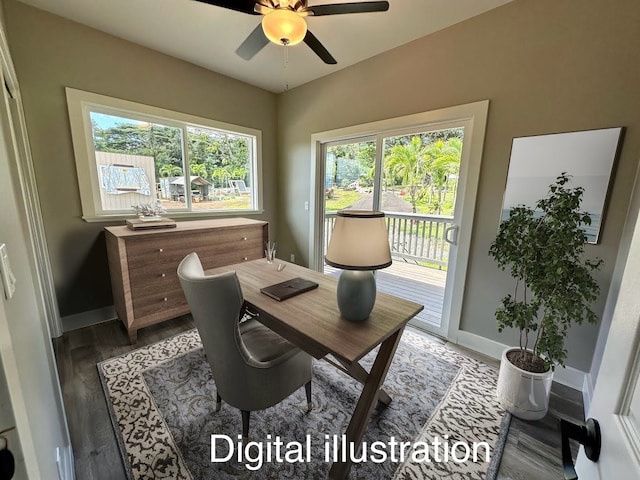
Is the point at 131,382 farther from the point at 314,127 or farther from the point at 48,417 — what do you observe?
the point at 314,127

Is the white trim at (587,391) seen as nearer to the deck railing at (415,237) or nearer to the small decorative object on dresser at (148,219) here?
the deck railing at (415,237)

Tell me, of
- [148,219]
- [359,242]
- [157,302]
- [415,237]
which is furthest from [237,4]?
[415,237]

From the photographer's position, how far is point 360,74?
9.28ft

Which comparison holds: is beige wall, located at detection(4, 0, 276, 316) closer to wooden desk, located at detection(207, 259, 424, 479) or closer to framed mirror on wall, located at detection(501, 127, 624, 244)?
wooden desk, located at detection(207, 259, 424, 479)

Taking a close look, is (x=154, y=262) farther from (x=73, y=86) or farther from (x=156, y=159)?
(x=73, y=86)

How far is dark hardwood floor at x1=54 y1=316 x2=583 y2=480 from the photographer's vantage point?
1326mm

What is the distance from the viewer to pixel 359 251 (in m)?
1.19

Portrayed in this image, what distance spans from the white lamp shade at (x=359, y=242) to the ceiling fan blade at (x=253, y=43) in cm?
154

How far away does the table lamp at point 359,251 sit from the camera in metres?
1.19

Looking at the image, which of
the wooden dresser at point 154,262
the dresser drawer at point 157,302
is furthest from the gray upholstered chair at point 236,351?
the dresser drawer at point 157,302

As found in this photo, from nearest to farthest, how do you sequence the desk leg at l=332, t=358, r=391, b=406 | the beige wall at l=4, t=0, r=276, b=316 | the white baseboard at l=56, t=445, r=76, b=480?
the white baseboard at l=56, t=445, r=76, b=480 → the desk leg at l=332, t=358, r=391, b=406 → the beige wall at l=4, t=0, r=276, b=316

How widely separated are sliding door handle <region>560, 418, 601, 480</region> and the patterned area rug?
3.51 feet

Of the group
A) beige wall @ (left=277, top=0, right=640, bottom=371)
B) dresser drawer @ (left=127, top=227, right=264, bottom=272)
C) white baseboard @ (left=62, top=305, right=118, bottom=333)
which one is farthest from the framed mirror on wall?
white baseboard @ (left=62, top=305, right=118, bottom=333)

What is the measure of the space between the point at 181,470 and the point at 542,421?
2.12 metres
